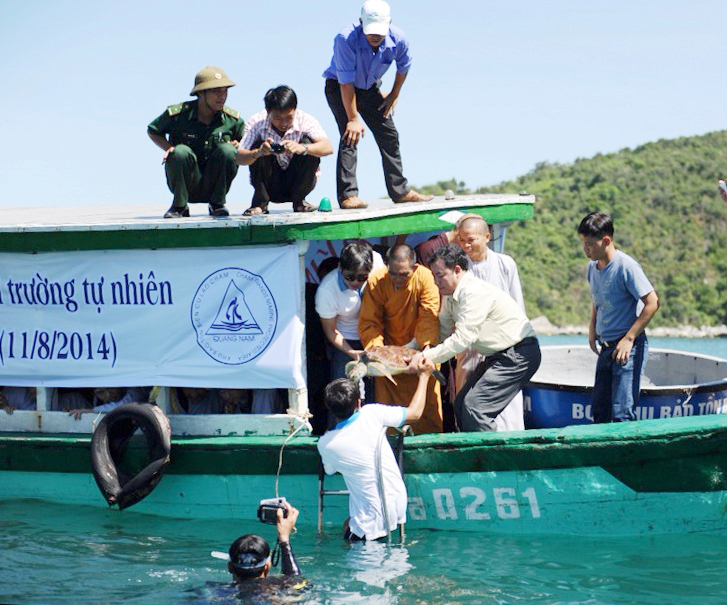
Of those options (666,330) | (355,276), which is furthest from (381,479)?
(666,330)

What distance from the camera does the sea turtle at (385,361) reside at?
7504 millimetres

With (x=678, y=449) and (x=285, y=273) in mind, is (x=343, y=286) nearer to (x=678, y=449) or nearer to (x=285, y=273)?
(x=285, y=273)

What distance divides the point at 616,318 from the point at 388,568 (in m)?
2.44

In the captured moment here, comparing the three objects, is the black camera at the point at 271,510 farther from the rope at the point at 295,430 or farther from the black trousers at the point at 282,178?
the black trousers at the point at 282,178

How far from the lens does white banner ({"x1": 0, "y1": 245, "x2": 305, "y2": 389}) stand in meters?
7.81

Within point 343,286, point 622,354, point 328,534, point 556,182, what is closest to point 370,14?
point 343,286

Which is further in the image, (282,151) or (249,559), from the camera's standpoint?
(282,151)

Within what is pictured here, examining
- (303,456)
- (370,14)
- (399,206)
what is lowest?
(303,456)

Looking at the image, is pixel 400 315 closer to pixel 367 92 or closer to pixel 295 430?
Result: pixel 295 430

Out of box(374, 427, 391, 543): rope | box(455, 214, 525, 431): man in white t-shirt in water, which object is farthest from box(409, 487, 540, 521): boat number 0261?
box(455, 214, 525, 431): man in white t-shirt in water

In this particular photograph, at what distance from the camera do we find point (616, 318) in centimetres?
795

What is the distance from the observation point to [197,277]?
315 inches

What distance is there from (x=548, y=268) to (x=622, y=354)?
38.4m

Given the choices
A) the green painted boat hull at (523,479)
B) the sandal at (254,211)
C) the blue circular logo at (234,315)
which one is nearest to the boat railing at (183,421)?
the green painted boat hull at (523,479)
